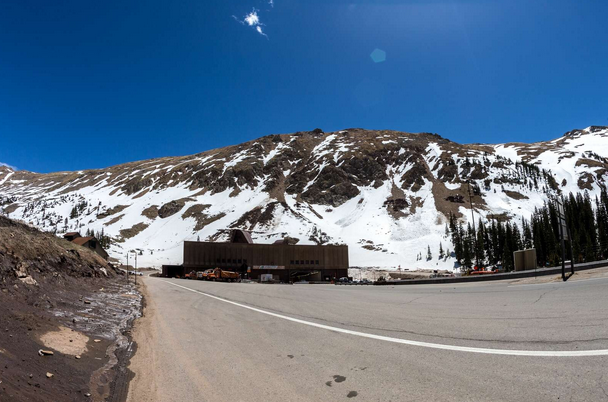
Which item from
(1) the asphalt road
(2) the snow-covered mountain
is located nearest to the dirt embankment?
(1) the asphalt road

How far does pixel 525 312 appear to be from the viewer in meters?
7.71

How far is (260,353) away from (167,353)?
2104mm

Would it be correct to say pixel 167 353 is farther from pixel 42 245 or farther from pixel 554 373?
pixel 42 245

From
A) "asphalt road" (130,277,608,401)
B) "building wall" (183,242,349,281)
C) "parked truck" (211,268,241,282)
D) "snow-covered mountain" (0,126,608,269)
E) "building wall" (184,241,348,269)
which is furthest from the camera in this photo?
"snow-covered mountain" (0,126,608,269)

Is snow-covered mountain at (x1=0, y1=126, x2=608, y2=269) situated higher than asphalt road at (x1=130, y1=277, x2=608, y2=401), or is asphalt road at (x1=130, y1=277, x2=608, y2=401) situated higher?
snow-covered mountain at (x1=0, y1=126, x2=608, y2=269)

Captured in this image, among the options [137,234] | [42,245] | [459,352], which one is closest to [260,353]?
[459,352]

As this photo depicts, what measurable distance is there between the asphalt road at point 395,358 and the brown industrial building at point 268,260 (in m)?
65.1

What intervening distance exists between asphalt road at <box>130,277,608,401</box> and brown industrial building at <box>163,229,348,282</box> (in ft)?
214

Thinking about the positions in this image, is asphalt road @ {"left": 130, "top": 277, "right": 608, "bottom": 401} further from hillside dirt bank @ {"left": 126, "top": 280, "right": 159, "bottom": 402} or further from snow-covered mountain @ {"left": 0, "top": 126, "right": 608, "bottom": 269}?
snow-covered mountain @ {"left": 0, "top": 126, "right": 608, "bottom": 269}

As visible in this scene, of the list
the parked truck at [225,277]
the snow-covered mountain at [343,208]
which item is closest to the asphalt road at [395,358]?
the parked truck at [225,277]

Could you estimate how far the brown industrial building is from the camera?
73.6 metres

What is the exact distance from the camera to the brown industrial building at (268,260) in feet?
242

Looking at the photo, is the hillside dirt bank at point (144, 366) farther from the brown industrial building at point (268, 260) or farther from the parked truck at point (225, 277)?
the brown industrial building at point (268, 260)

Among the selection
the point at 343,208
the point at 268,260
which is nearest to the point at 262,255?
the point at 268,260
